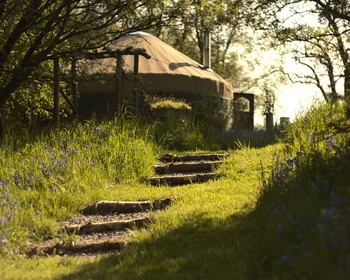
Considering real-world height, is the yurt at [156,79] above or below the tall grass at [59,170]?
above

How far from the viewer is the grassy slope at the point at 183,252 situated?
387 centimetres

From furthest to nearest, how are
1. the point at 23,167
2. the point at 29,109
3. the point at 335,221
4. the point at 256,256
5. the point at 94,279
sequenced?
the point at 29,109, the point at 23,167, the point at 94,279, the point at 256,256, the point at 335,221

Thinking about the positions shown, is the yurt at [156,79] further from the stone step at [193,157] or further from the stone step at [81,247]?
the stone step at [81,247]

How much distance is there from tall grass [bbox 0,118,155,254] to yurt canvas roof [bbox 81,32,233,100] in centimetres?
593

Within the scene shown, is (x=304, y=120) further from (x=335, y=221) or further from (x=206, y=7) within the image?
(x=335, y=221)

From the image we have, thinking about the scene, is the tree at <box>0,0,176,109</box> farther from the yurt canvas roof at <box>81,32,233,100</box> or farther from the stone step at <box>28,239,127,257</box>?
the yurt canvas roof at <box>81,32,233,100</box>

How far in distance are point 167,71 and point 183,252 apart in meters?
12.1

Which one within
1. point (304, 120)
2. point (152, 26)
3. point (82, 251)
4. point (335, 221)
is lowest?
point (82, 251)

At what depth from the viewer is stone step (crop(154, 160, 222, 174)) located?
28.8ft

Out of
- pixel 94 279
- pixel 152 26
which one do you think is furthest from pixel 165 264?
pixel 152 26

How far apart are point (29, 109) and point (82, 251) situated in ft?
24.9

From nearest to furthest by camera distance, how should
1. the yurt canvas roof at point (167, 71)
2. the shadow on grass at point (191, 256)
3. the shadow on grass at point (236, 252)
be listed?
the shadow on grass at point (236, 252)
the shadow on grass at point (191, 256)
the yurt canvas roof at point (167, 71)

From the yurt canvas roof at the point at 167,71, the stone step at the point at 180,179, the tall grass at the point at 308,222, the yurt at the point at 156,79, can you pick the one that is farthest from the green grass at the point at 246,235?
the yurt canvas roof at the point at 167,71

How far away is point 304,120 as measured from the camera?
895cm
